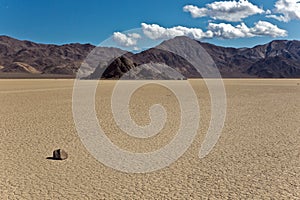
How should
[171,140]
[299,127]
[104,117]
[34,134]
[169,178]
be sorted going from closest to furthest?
1. [169,178]
2. [171,140]
3. [34,134]
4. [299,127]
5. [104,117]

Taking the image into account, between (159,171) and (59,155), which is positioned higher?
(59,155)

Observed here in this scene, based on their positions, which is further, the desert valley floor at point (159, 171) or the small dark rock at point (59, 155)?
the small dark rock at point (59, 155)

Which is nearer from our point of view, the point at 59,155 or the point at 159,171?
the point at 159,171

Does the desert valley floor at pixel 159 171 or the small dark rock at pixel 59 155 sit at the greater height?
the small dark rock at pixel 59 155

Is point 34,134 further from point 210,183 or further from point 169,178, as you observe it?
point 210,183

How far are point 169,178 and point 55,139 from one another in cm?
508

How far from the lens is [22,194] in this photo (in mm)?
5777

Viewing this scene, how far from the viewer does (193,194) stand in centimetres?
577

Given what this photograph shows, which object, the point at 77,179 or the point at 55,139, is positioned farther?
the point at 55,139

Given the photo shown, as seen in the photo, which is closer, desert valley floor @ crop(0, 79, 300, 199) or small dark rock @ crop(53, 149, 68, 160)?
desert valley floor @ crop(0, 79, 300, 199)

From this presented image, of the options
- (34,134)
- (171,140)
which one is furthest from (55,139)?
(171,140)

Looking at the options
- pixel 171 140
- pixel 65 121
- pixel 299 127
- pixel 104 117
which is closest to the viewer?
pixel 171 140

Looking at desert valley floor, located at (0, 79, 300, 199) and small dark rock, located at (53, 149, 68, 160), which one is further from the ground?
small dark rock, located at (53, 149, 68, 160)

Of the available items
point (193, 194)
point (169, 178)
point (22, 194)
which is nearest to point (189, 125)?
point (169, 178)
